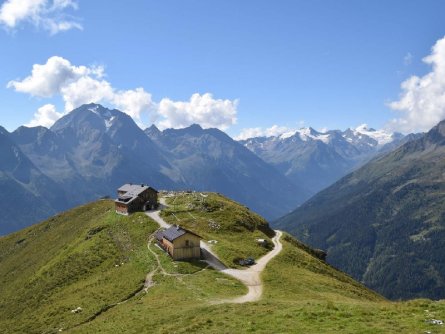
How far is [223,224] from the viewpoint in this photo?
4476 inches

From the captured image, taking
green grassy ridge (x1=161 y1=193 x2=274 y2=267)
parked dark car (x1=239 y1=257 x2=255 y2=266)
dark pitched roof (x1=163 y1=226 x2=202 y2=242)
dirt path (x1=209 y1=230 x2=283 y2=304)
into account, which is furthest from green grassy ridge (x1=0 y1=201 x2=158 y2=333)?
parked dark car (x1=239 y1=257 x2=255 y2=266)

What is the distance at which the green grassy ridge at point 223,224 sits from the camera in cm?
9244

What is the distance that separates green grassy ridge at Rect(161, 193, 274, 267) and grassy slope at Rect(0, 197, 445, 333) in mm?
4936

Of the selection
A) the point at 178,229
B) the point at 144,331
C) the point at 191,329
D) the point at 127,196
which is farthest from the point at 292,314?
the point at 127,196

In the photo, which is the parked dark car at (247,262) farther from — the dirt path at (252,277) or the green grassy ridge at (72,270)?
the green grassy ridge at (72,270)

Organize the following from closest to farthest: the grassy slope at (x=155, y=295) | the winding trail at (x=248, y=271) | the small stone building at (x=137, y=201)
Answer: the grassy slope at (x=155, y=295) < the winding trail at (x=248, y=271) < the small stone building at (x=137, y=201)

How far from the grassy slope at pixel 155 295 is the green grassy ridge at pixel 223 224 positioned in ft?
16.2

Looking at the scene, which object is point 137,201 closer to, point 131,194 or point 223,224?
point 131,194

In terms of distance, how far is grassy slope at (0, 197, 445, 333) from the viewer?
41.2 metres

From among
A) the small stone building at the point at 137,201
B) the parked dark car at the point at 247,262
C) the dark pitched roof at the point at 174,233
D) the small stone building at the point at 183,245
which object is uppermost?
the small stone building at the point at 137,201

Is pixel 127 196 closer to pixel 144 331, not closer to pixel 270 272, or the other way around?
pixel 270 272

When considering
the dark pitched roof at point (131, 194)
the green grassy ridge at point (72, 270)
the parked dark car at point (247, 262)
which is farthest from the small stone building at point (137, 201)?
the parked dark car at point (247, 262)

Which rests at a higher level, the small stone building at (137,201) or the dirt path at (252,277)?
the small stone building at (137,201)

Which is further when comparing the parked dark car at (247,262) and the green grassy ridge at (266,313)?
the parked dark car at (247,262)
